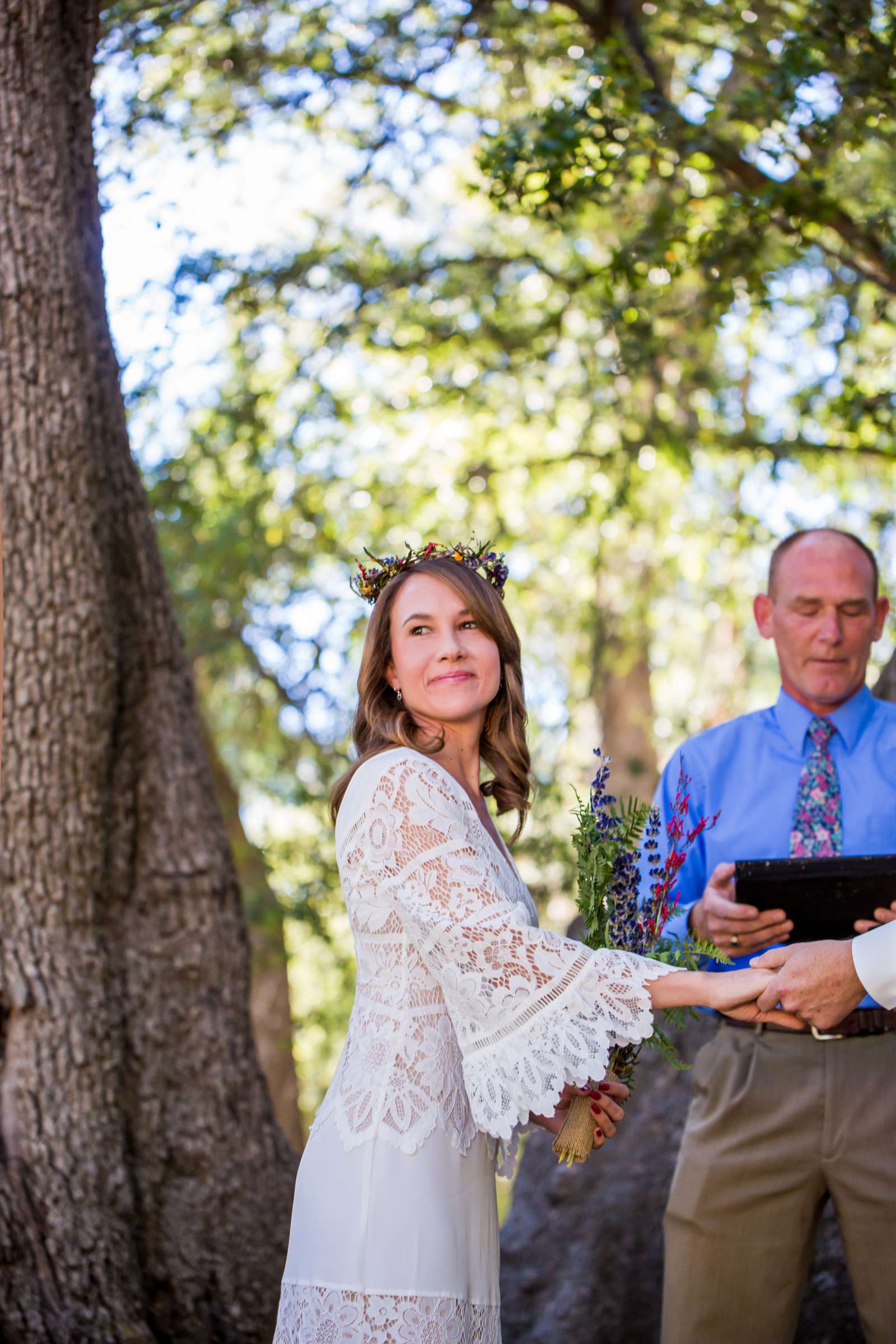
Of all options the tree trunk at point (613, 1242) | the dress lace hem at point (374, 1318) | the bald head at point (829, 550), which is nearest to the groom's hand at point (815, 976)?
the dress lace hem at point (374, 1318)

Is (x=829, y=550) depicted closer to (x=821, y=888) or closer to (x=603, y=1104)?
(x=821, y=888)

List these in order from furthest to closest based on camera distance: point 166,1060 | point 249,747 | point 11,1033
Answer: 1. point 249,747
2. point 166,1060
3. point 11,1033

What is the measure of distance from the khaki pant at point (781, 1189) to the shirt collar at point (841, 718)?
28.9 inches

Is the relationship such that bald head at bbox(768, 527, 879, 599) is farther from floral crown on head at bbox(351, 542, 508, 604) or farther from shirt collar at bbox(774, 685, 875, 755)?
floral crown on head at bbox(351, 542, 508, 604)

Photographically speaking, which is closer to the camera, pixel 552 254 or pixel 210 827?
pixel 210 827

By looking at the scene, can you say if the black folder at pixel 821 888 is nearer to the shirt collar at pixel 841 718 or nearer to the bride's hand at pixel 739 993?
the bride's hand at pixel 739 993

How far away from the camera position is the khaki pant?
3.02 meters

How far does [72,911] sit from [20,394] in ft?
4.82

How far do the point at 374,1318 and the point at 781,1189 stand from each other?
119cm

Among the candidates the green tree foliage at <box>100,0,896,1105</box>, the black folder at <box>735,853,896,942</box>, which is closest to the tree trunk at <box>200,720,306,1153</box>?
the green tree foliage at <box>100,0,896,1105</box>

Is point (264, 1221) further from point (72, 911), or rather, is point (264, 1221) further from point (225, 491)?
point (225, 491)

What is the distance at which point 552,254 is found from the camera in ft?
32.3

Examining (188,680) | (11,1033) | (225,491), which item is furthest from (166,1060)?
(225,491)

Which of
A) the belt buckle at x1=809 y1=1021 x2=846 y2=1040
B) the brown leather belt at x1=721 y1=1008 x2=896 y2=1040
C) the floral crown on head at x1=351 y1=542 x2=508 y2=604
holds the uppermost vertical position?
the floral crown on head at x1=351 y1=542 x2=508 y2=604
